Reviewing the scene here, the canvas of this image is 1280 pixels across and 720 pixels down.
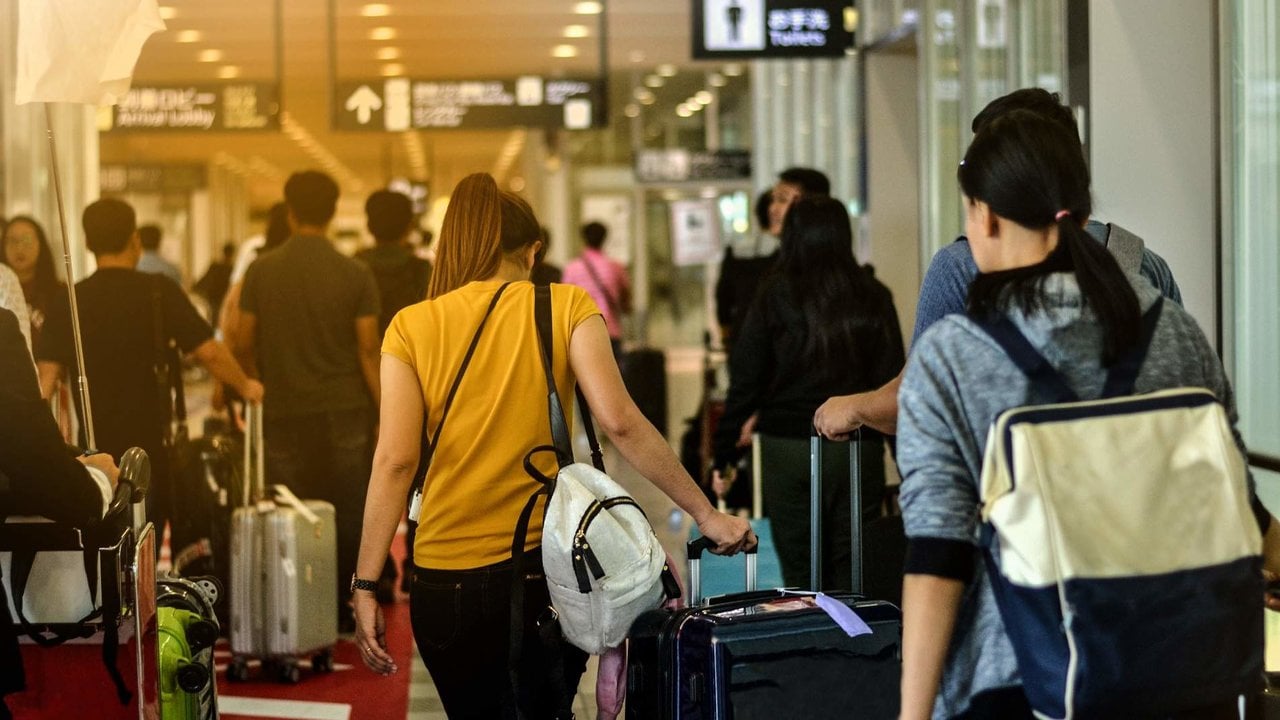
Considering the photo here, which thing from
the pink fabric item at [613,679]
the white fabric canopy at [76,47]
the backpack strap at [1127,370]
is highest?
the white fabric canopy at [76,47]

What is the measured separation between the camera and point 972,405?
6.41ft

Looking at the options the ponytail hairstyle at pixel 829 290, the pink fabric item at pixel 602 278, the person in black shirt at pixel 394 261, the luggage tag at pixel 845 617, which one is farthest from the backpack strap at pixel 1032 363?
the pink fabric item at pixel 602 278

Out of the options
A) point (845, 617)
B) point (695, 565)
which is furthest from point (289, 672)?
point (845, 617)

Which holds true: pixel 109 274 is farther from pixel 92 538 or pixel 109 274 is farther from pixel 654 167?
pixel 654 167

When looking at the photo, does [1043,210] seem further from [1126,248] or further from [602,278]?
[602,278]

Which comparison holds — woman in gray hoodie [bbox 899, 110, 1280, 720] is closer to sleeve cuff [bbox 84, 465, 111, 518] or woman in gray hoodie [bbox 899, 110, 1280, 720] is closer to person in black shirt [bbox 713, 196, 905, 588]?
sleeve cuff [bbox 84, 465, 111, 518]

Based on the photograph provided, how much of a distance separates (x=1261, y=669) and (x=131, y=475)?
8.85ft

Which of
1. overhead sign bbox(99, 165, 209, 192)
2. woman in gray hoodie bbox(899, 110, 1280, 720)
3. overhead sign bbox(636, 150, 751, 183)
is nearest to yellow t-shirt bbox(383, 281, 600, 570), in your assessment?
woman in gray hoodie bbox(899, 110, 1280, 720)

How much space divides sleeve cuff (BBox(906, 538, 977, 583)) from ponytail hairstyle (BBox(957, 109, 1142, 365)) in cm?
29

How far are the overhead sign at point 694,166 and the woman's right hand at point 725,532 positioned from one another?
48.8 feet

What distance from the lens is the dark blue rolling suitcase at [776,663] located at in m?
2.49

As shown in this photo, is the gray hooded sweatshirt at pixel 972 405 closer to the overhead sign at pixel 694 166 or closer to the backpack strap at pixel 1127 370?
the backpack strap at pixel 1127 370

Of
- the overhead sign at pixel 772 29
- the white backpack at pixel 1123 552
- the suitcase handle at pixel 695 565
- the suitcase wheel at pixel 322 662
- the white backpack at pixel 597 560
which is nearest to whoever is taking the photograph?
A: the white backpack at pixel 1123 552

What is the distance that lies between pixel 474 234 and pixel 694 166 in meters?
15.0
